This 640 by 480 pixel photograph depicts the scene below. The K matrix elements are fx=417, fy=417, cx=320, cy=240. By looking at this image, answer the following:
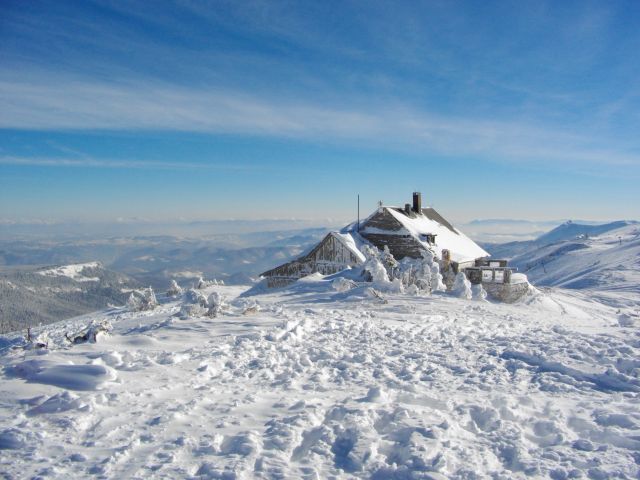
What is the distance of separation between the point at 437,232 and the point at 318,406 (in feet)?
111

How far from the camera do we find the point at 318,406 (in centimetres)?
658

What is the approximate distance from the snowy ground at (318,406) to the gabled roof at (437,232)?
24.1 metres

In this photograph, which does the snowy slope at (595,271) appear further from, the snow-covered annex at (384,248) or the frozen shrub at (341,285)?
the frozen shrub at (341,285)

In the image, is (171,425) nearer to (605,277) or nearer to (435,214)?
(435,214)

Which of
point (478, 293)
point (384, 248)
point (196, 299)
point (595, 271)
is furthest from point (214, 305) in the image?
point (595, 271)

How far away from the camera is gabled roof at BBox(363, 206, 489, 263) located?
35188 mm

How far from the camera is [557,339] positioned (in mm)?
11297

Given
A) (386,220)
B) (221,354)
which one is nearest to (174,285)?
(386,220)

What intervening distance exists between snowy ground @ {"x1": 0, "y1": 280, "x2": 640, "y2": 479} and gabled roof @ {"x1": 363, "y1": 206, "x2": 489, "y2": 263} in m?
24.1

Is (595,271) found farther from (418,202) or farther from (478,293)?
(478,293)

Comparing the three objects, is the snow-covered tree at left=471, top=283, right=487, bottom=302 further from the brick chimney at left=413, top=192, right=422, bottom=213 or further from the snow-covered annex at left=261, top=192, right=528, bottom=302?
the brick chimney at left=413, top=192, right=422, bottom=213

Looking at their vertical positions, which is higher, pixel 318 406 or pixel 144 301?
pixel 318 406

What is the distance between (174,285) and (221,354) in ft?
102

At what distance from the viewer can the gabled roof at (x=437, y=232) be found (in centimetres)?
3519
